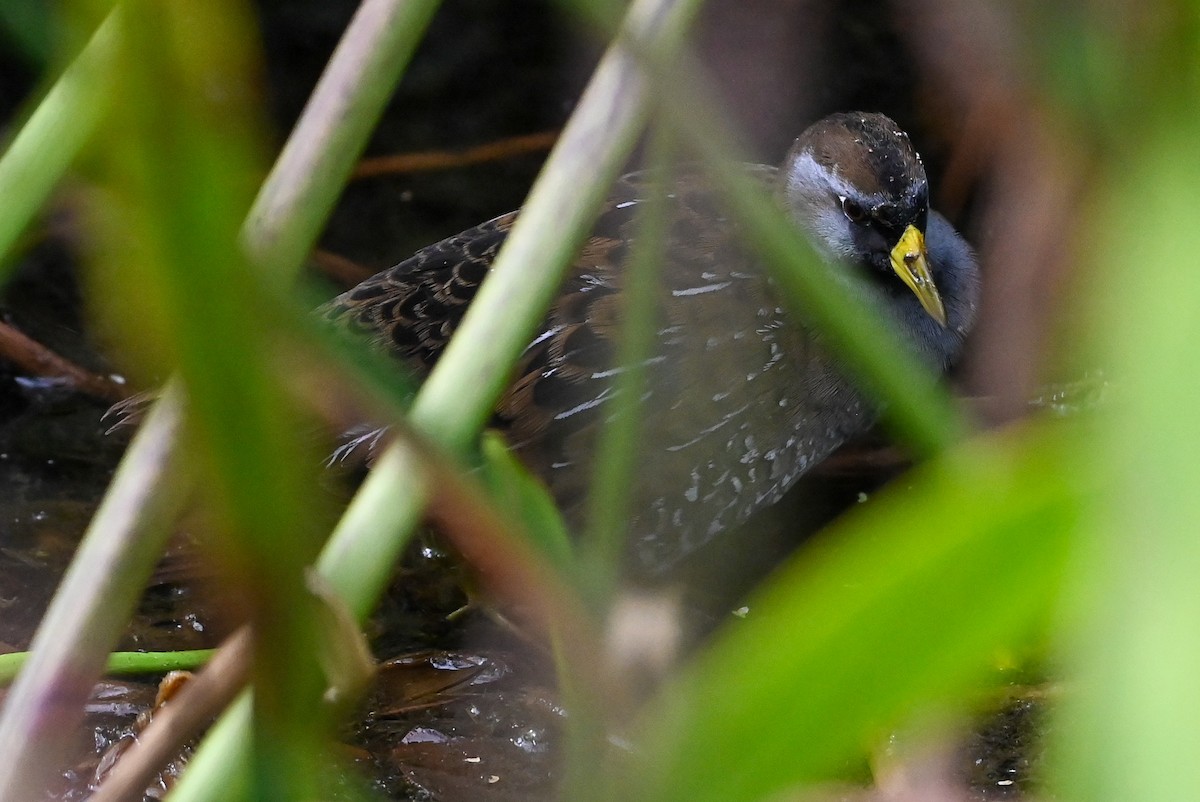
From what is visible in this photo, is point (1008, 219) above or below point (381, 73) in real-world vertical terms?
below

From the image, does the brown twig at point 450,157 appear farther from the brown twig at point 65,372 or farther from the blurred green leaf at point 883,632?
the blurred green leaf at point 883,632

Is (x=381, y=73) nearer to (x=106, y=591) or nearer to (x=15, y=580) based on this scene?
(x=106, y=591)

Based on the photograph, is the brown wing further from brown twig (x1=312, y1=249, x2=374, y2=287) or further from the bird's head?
brown twig (x1=312, y1=249, x2=374, y2=287)

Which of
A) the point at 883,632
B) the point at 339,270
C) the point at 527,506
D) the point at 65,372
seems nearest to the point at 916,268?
the point at 339,270

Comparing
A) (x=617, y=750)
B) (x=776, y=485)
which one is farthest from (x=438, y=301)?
(x=617, y=750)

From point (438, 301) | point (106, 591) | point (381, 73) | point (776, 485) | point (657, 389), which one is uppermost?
point (381, 73)

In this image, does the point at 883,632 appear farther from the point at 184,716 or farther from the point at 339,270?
the point at 339,270

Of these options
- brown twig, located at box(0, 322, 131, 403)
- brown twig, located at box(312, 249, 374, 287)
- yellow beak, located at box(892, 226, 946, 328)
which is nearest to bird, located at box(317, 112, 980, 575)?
yellow beak, located at box(892, 226, 946, 328)
